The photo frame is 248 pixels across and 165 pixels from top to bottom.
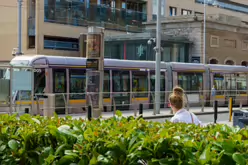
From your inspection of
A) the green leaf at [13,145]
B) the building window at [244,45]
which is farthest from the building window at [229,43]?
the green leaf at [13,145]

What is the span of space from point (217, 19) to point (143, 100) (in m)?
22.2

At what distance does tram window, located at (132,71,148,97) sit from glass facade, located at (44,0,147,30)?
1565 cm

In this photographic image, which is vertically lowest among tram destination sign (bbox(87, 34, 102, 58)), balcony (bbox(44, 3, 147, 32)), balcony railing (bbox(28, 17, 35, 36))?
tram destination sign (bbox(87, 34, 102, 58))

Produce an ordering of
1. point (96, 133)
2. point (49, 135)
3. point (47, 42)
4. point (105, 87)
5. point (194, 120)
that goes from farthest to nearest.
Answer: point (47, 42) → point (105, 87) → point (194, 120) → point (49, 135) → point (96, 133)

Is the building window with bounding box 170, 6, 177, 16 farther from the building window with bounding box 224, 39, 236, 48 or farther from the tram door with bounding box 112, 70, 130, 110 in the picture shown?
the tram door with bounding box 112, 70, 130, 110

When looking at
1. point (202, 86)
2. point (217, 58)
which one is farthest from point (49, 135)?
point (217, 58)

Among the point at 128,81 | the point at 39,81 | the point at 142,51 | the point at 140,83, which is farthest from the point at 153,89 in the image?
the point at 142,51

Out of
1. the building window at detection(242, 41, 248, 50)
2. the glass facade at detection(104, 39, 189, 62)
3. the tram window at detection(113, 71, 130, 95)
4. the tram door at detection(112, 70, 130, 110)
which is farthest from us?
the building window at detection(242, 41, 248, 50)

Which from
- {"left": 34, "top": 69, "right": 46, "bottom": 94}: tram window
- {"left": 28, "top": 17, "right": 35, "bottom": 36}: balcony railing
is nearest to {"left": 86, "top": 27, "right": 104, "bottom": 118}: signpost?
{"left": 34, "top": 69, "right": 46, "bottom": 94}: tram window

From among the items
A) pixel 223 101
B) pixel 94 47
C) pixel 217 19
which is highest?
pixel 217 19

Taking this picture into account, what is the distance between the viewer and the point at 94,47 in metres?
20.4

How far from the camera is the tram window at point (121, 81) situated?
87.2 ft

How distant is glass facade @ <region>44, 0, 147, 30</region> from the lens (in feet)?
134

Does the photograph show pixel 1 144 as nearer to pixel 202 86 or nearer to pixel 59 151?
pixel 59 151
